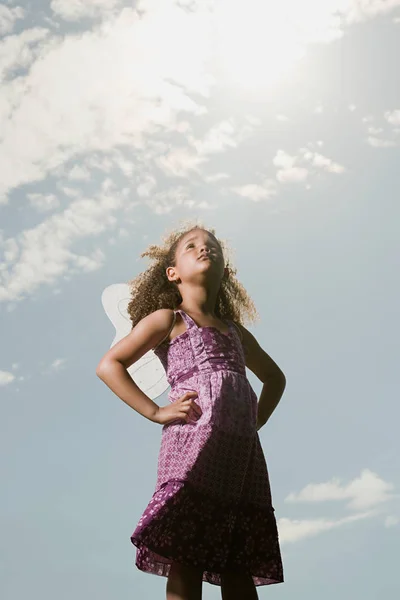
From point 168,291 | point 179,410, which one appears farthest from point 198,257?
point 179,410

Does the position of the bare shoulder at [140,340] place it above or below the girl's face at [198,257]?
below

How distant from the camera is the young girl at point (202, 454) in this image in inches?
88.7

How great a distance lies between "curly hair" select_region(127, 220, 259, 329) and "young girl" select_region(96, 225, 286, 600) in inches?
5.4

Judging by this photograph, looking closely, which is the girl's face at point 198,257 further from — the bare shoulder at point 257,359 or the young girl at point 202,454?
the bare shoulder at point 257,359

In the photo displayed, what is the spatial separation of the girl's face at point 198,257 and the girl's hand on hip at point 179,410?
0.51 m

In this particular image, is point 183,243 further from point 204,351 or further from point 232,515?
point 232,515

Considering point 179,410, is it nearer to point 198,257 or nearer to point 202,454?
point 202,454

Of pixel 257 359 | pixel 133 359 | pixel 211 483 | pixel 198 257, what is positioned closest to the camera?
pixel 211 483

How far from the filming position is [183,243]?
2.88 metres

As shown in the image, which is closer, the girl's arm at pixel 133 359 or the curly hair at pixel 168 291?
the girl's arm at pixel 133 359

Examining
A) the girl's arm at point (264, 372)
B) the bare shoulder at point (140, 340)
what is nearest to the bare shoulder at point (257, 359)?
the girl's arm at point (264, 372)

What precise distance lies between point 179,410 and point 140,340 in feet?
1.01

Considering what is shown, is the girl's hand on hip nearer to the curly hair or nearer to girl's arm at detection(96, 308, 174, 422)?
girl's arm at detection(96, 308, 174, 422)

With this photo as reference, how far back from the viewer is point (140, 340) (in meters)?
2.56
